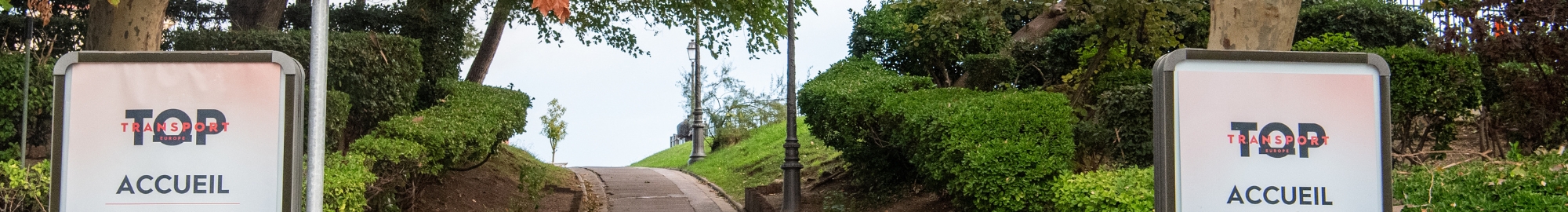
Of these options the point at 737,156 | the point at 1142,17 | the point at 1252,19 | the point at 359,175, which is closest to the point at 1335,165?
the point at 1252,19

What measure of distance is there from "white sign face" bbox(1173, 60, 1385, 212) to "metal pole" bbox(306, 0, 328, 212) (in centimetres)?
401

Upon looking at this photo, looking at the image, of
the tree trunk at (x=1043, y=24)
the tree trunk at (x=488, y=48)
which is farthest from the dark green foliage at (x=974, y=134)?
the tree trunk at (x=488, y=48)

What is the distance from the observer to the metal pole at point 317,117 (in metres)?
5.75

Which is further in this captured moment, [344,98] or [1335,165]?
[344,98]

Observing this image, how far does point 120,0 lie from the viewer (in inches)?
379

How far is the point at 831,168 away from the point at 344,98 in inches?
322

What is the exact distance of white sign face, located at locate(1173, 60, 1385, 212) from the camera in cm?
484

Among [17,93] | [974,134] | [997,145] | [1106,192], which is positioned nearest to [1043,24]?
[974,134]

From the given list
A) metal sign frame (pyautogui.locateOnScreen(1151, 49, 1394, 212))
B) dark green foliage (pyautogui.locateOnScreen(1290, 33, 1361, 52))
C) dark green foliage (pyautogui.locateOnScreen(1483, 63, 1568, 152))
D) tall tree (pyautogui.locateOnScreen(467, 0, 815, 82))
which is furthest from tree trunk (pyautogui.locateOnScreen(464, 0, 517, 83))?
metal sign frame (pyautogui.locateOnScreen(1151, 49, 1394, 212))

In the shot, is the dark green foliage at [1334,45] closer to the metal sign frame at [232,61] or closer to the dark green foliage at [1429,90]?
the dark green foliage at [1429,90]

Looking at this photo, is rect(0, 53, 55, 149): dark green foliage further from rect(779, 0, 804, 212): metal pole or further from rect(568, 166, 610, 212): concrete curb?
rect(779, 0, 804, 212): metal pole

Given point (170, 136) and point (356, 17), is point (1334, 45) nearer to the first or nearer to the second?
point (170, 136)

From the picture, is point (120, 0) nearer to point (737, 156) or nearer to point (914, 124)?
point (914, 124)

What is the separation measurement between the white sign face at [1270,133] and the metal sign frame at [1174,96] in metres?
0.02
